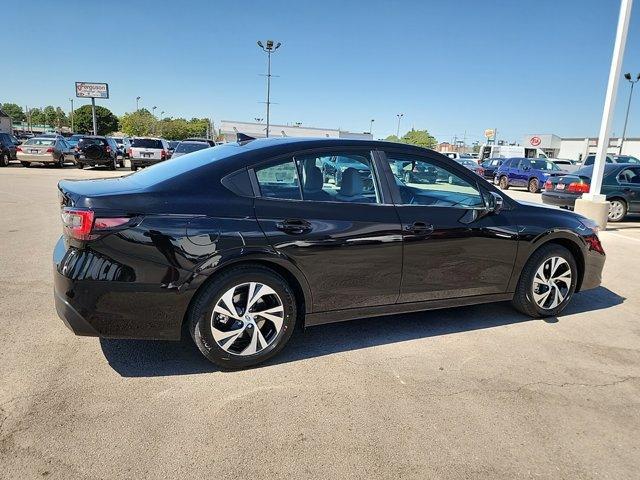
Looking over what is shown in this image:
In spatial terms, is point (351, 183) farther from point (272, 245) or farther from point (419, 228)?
point (272, 245)

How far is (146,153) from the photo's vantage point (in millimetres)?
22953

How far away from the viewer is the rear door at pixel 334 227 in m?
3.29

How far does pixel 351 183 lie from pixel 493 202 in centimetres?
138

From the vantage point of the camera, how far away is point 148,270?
2963mm

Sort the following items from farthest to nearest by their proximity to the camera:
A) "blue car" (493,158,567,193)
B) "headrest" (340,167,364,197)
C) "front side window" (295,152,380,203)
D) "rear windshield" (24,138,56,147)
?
"rear windshield" (24,138,56,147) < "blue car" (493,158,567,193) < "headrest" (340,167,364,197) < "front side window" (295,152,380,203)

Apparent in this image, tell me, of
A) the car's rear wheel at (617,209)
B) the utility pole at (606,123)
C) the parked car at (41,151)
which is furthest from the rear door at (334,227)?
the parked car at (41,151)

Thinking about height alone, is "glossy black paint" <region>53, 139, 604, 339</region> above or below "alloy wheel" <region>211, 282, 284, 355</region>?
above

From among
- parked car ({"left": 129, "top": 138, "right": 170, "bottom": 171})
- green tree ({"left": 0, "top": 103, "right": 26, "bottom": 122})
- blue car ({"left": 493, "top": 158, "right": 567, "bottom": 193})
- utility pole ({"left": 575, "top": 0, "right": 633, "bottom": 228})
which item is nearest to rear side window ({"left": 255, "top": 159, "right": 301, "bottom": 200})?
utility pole ({"left": 575, "top": 0, "right": 633, "bottom": 228})

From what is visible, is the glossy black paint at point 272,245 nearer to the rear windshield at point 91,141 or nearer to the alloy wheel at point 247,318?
the alloy wheel at point 247,318

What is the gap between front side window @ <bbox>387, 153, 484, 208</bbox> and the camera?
12.8 ft

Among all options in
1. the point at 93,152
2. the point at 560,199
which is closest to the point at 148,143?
the point at 93,152

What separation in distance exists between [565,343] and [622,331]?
826 millimetres

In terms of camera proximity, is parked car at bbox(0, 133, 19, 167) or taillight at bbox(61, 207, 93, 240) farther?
parked car at bbox(0, 133, 19, 167)

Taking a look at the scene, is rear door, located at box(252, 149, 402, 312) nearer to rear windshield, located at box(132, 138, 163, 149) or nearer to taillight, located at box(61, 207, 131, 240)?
taillight, located at box(61, 207, 131, 240)
